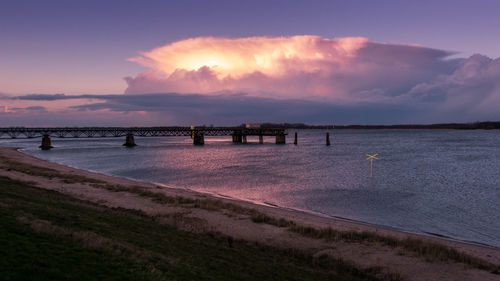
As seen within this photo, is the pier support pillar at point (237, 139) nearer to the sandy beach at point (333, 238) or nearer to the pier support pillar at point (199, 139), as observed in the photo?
the pier support pillar at point (199, 139)

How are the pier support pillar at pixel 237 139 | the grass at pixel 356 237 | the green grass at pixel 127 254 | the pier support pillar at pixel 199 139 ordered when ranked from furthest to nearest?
the pier support pillar at pixel 237 139
the pier support pillar at pixel 199 139
the grass at pixel 356 237
the green grass at pixel 127 254

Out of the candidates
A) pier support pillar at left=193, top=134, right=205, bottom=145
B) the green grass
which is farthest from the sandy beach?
pier support pillar at left=193, top=134, right=205, bottom=145

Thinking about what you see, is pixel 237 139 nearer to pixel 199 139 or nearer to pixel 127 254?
pixel 199 139

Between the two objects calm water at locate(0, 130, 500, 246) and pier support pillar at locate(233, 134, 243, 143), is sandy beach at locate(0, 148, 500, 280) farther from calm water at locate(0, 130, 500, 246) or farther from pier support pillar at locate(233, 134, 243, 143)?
pier support pillar at locate(233, 134, 243, 143)

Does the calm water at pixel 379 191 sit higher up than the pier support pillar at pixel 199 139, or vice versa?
the pier support pillar at pixel 199 139

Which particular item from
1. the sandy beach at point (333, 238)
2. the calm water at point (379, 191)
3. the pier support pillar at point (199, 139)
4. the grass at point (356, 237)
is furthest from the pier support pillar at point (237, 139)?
the grass at point (356, 237)

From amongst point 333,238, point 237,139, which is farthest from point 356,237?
point 237,139

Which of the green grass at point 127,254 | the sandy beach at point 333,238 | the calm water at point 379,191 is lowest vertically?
the calm water at point 379,191

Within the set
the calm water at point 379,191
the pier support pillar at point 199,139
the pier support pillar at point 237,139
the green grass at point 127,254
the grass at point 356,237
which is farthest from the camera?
the pier support pillar at point 237,139

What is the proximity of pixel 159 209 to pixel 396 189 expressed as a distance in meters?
23.7

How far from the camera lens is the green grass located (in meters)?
7.75

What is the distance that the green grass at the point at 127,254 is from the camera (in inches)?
305

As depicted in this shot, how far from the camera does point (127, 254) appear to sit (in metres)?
9.47

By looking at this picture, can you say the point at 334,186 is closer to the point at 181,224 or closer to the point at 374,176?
the point at 374,176
